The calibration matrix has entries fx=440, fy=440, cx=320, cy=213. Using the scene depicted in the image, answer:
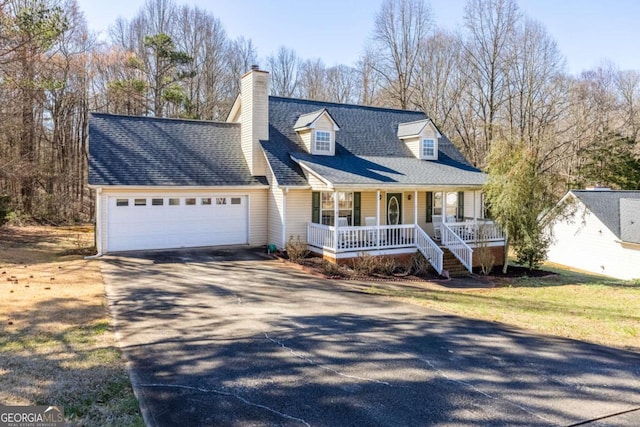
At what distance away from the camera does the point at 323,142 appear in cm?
1895

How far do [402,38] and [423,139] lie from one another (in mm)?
16876

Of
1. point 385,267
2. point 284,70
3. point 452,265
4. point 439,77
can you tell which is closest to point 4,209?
point 385,267

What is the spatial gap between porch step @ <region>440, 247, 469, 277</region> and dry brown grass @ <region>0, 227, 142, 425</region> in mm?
11490

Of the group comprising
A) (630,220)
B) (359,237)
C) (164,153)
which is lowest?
(359,237)

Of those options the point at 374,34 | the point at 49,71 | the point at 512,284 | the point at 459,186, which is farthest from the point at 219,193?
the point at 374,34

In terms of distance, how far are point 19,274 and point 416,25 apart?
31496 mm

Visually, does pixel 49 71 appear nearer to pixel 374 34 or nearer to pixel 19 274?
pixel 19 274

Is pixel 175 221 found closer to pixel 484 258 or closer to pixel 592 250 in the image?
pixel 484 258

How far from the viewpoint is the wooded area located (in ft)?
94.0

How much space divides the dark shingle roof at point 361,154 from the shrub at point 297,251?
2.39 metres

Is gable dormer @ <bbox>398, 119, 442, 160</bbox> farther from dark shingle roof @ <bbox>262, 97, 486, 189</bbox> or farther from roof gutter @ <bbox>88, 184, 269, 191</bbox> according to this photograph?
roof gutter @ <bbox>88, 184, 269, 191</bbox>

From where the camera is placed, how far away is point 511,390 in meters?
5.33

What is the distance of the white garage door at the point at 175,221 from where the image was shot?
15977 millimetres

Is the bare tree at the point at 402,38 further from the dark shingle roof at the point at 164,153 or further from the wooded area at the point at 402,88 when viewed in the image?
the dark shingle roof at the point at 164,153
